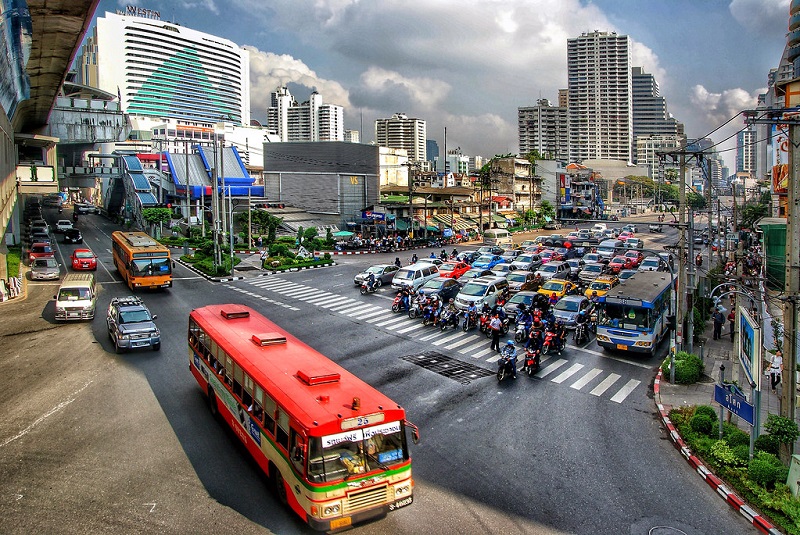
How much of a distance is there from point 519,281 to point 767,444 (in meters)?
21.4

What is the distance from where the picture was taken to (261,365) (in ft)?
41.7

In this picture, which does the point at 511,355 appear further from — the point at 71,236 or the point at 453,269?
the point at 71,236

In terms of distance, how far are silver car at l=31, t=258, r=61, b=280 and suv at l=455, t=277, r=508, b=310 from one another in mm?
26020

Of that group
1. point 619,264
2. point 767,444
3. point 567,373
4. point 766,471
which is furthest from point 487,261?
point 766,471

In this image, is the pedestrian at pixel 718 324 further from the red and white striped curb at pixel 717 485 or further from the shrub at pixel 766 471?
the shrub at pixel 766 471

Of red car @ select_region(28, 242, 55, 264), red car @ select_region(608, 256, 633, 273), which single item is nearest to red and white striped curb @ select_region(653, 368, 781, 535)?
red car @ select_region(608, 256, 633, 273)

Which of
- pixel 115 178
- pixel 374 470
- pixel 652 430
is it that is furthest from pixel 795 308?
pixel 115 178

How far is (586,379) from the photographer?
67.2ft

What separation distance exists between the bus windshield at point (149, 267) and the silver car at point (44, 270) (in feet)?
26.5

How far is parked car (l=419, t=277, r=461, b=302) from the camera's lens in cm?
3188

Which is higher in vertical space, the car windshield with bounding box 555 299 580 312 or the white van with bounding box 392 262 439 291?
the white van with bounding box 392 262 439 291

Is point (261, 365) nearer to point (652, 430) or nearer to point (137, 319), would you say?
point (652, 430)

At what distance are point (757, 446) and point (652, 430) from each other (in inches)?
110

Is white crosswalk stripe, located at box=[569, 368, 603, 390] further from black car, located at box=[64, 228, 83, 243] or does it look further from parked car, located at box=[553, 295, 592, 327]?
black car, located at box=[64, 228, 83, 243]
